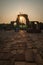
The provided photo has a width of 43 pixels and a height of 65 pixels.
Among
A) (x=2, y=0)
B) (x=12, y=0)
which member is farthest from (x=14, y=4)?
(x=2, y=0)

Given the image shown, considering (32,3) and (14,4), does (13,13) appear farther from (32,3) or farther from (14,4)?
(32,3)

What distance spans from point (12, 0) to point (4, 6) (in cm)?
77

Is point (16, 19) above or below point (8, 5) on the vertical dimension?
below

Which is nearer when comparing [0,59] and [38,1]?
[0,59]

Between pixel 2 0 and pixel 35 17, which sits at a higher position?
pixel 2 0

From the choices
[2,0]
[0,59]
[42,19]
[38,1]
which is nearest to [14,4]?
[2,0]

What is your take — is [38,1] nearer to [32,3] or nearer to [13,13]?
[32,3]

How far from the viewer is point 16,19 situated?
9664 millimetres

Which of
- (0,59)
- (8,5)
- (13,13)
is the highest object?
(8,5)

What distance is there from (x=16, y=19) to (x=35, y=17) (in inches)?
59.8

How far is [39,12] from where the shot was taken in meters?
9.94

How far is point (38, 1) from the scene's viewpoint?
32.1ft

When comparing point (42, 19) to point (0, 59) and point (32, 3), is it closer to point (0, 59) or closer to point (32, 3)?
point (32, 3)

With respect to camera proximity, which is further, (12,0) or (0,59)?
(12,0)
